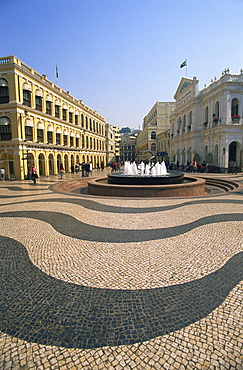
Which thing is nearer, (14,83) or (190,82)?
(14,83)

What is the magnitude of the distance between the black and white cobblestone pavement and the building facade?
84.7 ft

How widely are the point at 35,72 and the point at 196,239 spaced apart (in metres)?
30.0

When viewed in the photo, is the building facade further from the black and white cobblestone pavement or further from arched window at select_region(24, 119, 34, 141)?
the black and white cobblestone pavement

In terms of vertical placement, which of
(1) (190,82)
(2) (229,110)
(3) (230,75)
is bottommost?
(2) (229,110)

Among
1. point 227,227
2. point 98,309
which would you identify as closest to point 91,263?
point 98,309

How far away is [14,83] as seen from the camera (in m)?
23.6

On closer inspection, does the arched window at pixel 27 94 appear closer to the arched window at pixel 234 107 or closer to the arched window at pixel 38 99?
the arched window at pixel 38 99

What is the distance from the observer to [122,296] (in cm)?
355

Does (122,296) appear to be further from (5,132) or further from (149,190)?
(5,132)

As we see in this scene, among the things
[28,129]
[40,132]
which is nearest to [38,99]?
[40,132]

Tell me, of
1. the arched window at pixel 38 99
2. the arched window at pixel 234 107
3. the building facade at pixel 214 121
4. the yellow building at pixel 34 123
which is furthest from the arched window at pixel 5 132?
the arched window at pixel 234 107

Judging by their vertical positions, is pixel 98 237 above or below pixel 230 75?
below

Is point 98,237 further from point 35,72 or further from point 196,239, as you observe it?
point 35,72

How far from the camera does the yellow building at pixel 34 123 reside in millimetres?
24109
